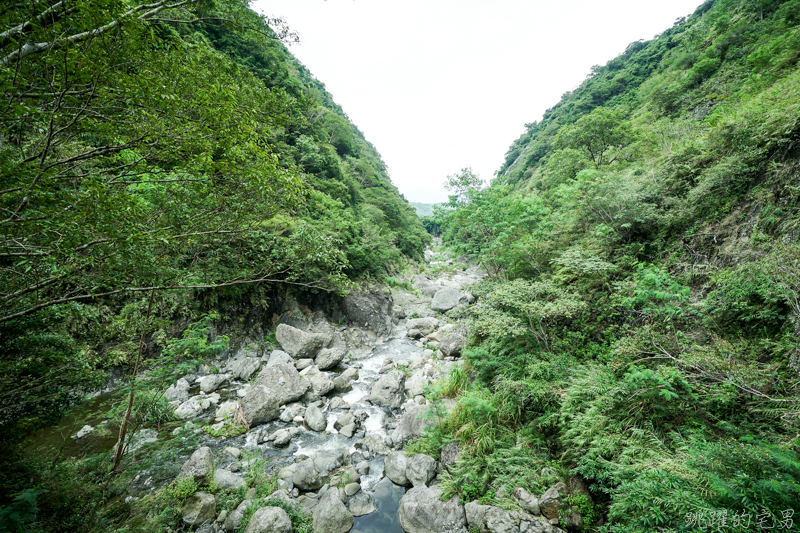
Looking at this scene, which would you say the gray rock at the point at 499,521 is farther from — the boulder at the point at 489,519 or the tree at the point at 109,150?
the tree at the point at 109,150

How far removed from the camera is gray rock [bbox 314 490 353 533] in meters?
4.87

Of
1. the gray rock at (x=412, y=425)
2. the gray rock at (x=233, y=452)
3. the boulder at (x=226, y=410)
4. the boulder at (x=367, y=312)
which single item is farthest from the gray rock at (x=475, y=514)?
the boulder at (x=367, y=312)

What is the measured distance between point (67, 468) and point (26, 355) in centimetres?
137

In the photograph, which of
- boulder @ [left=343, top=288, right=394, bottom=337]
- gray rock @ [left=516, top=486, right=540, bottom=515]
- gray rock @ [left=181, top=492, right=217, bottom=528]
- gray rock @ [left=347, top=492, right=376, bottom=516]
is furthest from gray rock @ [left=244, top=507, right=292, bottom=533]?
boulder @ [left=343, top=288, right=394, bottom=337]

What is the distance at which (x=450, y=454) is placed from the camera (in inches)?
232

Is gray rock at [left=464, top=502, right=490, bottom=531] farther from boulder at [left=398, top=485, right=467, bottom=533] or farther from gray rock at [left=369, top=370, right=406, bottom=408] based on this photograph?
gray rock at [left=369, top=370, right=406, bottom=408]

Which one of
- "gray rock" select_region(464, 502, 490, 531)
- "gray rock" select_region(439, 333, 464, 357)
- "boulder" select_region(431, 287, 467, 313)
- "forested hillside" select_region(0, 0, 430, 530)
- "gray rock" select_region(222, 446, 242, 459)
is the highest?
"forested hillside" select_region(0, 0, 430, 530)

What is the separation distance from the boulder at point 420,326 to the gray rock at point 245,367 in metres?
7.80

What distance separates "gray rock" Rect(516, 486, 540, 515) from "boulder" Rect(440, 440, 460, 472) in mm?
1488

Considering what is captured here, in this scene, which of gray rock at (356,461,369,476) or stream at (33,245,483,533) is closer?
stream at (33,245,483,533)

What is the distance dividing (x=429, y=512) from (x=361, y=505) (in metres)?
1.56

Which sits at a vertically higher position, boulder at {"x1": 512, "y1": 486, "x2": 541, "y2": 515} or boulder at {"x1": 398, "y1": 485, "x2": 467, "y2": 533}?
boulder at {"x1": 512, "y1": 486, "x2": 541, "y2": 515}

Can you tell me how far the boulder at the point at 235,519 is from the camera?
4.65 meters

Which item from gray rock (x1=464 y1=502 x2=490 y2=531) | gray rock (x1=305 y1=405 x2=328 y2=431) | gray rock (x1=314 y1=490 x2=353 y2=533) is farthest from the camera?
gray rock (x1=305 y1=405 x2=328 y2=431)
